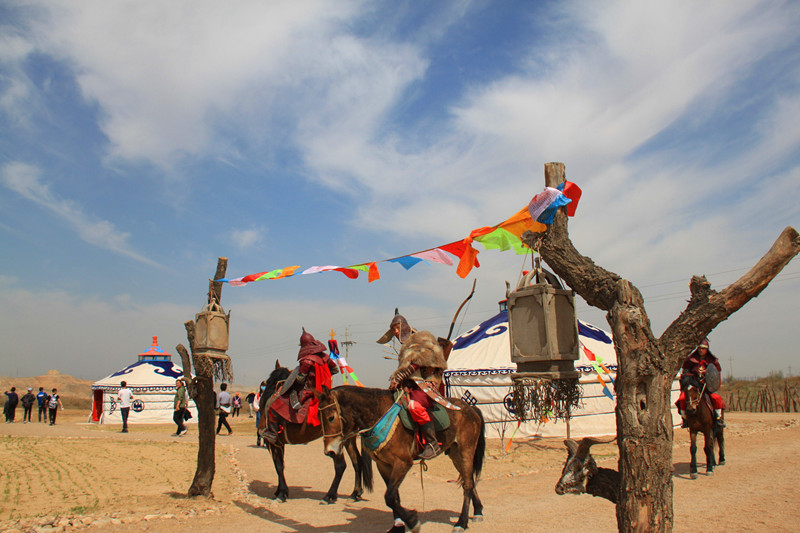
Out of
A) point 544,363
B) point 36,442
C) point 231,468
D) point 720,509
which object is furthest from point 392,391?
point 36,442

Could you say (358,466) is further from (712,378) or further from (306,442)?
(712,378)

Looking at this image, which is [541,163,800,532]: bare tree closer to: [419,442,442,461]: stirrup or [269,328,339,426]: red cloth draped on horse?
[419,442,442,461]: stirrup

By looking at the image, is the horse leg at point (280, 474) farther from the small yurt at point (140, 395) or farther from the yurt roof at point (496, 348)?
the small yurt at point (140, 395)

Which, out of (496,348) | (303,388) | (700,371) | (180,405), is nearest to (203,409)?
(303,388)

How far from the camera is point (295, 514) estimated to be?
19.2ft

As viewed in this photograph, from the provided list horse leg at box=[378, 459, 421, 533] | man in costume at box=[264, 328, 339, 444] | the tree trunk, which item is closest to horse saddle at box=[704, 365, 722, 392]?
horse leg at box=[378, 459, 421, 533]

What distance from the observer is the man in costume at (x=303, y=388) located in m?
5.93

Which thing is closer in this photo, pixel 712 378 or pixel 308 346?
pixel 308 346

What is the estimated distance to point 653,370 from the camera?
297cm

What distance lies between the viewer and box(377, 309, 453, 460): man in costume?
4.73 meters

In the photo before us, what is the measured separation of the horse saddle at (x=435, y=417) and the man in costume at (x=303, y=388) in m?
1.38

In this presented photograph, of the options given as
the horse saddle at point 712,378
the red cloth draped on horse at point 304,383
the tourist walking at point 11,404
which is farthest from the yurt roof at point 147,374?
the horse saddle at point 712,378

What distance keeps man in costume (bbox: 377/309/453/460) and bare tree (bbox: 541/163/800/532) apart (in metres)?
2.02

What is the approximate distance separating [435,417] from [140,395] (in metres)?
19.5
